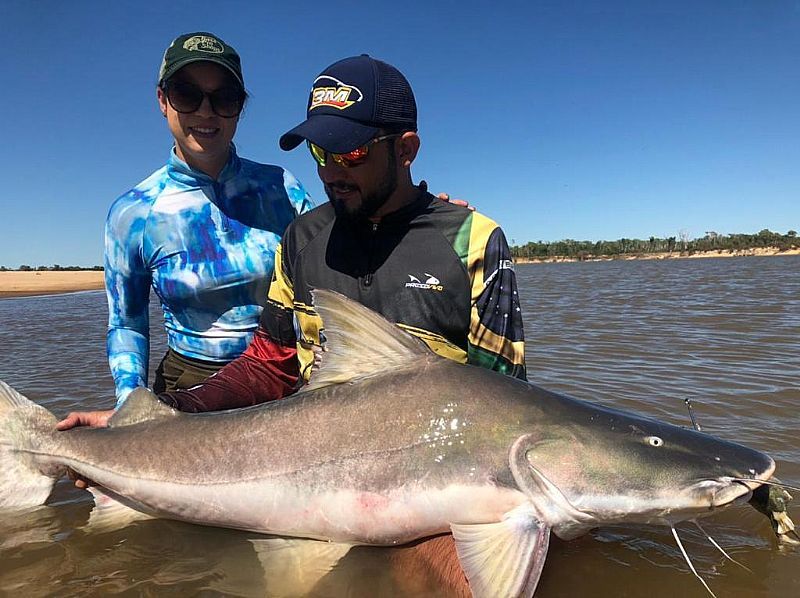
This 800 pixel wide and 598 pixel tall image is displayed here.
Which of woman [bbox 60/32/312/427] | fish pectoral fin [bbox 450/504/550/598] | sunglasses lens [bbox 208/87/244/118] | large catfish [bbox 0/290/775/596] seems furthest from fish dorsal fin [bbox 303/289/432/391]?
sunglasses lens [bbox 208/87/244/118]

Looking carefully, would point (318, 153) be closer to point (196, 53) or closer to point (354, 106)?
point (354, 106)

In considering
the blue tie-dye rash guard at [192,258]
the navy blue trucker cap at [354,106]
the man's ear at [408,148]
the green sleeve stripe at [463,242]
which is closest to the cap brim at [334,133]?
the navy blue trucker cap at [354,106]

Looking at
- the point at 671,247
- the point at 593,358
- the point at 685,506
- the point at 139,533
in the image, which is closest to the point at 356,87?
the point at 685,506

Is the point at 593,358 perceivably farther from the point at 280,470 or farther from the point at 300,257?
the point at 280,470

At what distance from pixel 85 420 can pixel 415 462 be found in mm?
1715

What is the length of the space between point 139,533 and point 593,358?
20.1ft

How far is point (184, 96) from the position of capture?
128 inches

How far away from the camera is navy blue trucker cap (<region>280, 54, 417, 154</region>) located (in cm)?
239

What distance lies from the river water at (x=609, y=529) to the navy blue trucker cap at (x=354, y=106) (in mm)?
1830

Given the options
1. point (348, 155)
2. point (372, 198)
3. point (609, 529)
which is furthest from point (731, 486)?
point (348, 155)

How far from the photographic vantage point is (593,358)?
7578 mm

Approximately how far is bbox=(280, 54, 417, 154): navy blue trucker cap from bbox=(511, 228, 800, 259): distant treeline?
83223 millimetres

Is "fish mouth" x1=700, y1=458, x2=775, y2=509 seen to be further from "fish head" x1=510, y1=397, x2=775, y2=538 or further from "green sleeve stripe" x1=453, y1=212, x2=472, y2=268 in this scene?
"green sleeve stripe" x1=453, y1=212, x2=472, y2=268

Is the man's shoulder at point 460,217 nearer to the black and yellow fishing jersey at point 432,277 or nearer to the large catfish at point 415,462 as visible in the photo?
the black and yellow fishing jersey at point 432,277
